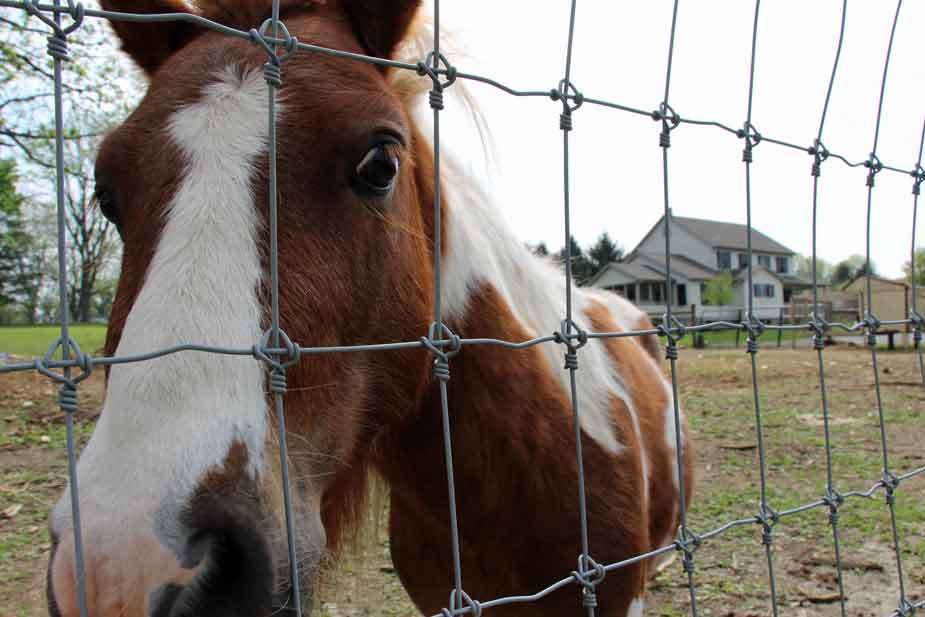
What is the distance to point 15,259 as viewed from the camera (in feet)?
18.6

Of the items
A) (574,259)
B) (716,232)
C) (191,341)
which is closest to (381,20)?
(191,341)

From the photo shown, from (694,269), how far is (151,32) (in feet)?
98.9

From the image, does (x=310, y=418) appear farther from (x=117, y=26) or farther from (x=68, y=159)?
(x=68, y=159)

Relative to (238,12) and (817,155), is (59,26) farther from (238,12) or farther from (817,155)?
(817,155)

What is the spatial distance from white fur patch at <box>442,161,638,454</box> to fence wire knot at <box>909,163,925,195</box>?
3.95ft

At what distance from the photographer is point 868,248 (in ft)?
6.59

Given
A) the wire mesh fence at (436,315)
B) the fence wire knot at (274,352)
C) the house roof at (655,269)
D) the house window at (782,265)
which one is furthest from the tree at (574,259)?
the house window at (782,265)

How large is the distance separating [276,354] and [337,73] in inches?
27.1

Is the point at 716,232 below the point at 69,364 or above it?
above

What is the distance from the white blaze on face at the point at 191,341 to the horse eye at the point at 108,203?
0.27 m

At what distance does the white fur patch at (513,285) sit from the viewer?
195 centimetres

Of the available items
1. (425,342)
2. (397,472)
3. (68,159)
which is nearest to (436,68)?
(425,342)

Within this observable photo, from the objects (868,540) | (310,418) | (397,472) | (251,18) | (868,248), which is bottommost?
(868,540)

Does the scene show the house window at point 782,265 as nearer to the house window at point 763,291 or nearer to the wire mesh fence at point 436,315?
the house window at point 763,291
